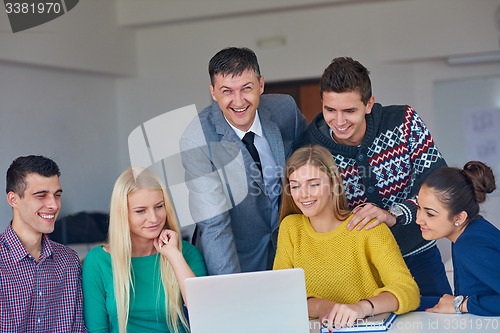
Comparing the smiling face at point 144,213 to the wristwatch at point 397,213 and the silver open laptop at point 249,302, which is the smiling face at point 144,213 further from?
the wristwatch at point 397,213

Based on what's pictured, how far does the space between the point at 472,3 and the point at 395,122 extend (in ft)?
14.4

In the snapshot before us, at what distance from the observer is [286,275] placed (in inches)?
84.0

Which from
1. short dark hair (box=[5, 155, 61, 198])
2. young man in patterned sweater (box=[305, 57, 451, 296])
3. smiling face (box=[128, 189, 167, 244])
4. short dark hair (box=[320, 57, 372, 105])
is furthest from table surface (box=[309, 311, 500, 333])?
short dark hair (box=[5, 155, 61, 198])

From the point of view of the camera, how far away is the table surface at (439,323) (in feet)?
7.32

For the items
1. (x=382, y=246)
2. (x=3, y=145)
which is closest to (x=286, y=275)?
(x=382, y=246)

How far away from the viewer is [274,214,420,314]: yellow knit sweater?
8.21ft

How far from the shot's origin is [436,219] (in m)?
2.46

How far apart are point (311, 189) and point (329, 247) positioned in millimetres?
215

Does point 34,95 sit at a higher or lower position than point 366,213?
higher

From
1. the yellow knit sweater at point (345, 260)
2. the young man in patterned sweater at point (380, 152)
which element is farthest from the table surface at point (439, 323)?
the young man in patterned sweater at point (380, 152)

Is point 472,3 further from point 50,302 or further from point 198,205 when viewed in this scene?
point 50,302

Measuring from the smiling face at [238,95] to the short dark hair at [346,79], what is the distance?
0.27m

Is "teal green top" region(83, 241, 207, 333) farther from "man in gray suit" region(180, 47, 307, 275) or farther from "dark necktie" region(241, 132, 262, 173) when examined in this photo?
"dark necktie" region(241, 132, 262, 173)

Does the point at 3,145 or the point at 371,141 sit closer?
the point at 371,141
